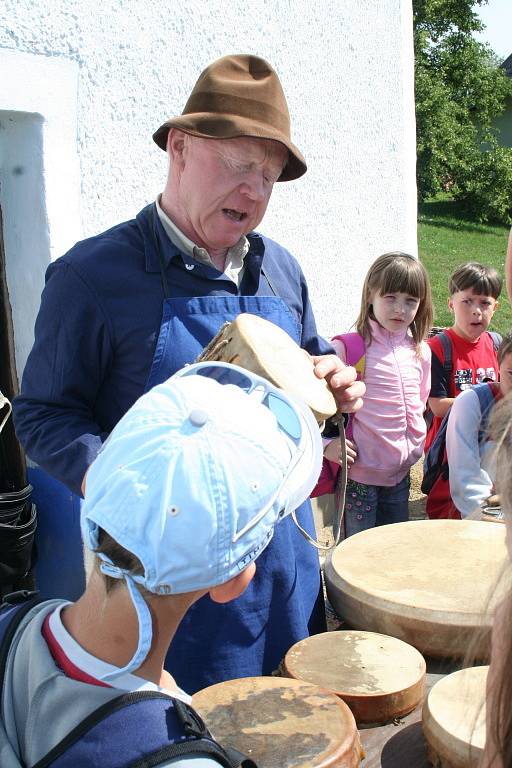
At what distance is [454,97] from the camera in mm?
26297

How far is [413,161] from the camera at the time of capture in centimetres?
505

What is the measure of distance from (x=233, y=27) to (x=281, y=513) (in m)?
3.01

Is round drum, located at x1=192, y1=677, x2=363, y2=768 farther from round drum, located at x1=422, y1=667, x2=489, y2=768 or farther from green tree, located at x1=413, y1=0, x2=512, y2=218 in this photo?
green tree, located at x1=413, y1=0, x2=512, y2=218

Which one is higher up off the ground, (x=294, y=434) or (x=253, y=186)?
(x=253, y=186)

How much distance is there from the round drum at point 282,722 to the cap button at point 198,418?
0.62 metres

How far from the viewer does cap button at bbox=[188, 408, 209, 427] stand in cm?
104

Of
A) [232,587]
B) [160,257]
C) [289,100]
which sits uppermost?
[289,100]

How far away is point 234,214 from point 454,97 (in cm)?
2677

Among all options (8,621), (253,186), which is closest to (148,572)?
(8,621)

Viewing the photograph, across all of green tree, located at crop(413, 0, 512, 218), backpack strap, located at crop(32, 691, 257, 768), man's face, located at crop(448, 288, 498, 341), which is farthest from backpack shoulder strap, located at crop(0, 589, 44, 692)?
green tree, located at crop(413, 0, 512, 218)

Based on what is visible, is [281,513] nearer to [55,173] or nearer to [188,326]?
[188,326]

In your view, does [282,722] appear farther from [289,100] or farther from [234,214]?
[289,100]

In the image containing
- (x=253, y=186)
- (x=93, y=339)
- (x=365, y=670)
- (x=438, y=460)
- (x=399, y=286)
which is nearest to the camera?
(x=365, y=670)

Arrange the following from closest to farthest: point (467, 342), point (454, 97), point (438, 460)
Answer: point (438, 460)
point (467, 342)
point (454, 97)
